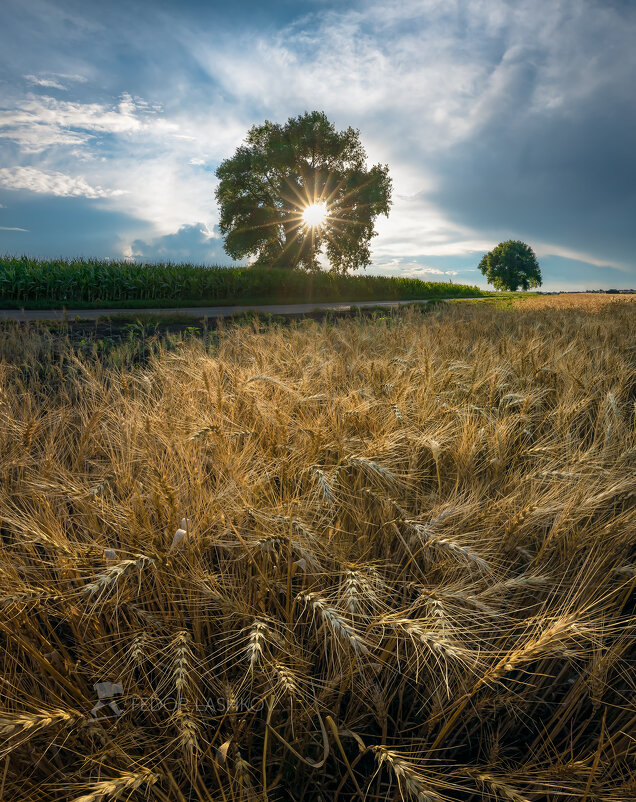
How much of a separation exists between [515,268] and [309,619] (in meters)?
76.8

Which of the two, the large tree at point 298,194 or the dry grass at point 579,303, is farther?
the large tree at point 298,194

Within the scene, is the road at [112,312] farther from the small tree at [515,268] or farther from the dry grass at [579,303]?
the small tree at [515,268]

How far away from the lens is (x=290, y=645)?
130 centimetres

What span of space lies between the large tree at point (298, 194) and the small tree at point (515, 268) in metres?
41.3

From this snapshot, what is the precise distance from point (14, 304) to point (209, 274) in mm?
8074

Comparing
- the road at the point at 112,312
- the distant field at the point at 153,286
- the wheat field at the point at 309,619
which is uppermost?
the distant field at the point at 153,286

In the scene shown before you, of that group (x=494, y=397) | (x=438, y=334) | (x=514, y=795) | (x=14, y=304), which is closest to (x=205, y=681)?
(x=514, y=795)

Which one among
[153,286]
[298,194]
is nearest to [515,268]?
[298,194]

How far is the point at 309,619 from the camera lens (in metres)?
1.58

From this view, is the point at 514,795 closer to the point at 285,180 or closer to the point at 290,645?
the point at 290,645

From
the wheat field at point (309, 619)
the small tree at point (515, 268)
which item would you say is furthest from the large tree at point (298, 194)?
the small tree at point (515, 268)

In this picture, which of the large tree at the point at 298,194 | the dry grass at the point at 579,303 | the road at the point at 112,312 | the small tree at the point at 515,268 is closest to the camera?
the road at the point at 112,312

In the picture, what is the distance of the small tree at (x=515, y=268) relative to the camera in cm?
6825

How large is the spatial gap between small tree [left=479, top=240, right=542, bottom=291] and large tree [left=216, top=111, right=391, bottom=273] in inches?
1624
